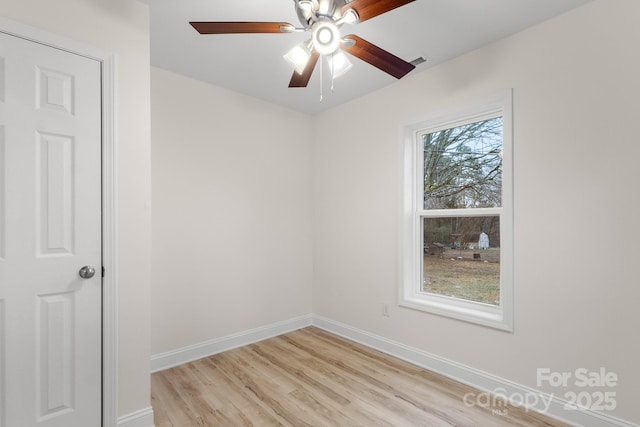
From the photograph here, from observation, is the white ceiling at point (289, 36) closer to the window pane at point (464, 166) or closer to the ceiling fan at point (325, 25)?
the ceiling fan at point (325, 25)

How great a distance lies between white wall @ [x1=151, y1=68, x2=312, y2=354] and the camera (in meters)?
2.74

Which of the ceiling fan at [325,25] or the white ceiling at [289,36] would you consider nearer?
the ceiling fan at [325,25]

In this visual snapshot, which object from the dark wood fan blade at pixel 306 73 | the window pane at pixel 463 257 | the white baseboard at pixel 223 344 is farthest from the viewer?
the white baseboard at pixel 223 344

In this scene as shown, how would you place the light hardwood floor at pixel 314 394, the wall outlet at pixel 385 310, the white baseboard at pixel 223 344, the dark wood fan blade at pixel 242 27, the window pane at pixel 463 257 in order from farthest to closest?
the wall outlet at pixel 385 310 < the white baseboard at pixel 223 344 < the window pane at pixel 463 257 < the light hardwood floor at pixel 314 394 < the dark wood fan blade at pixel 242 27

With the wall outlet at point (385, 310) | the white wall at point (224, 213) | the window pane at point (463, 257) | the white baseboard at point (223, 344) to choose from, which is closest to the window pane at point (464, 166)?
the window pane at point (463, 257)

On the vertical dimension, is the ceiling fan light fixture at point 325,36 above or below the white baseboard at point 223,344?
above

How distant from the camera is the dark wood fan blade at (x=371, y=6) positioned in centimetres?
135

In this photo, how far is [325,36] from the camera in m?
1.51

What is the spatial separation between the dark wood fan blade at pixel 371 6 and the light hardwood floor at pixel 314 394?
7.45 ft

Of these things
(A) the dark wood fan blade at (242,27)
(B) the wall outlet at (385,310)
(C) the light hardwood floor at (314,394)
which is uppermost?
(A) the dark wood fan blade at (242,27)

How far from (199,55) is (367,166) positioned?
178cm

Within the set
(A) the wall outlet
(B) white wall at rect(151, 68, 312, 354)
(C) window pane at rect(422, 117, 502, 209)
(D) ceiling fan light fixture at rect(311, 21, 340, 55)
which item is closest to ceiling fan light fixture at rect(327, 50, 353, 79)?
(D) ceiling fan light fixture at rect(311, 21, 340, 55)

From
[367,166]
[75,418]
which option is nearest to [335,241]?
[367,166]

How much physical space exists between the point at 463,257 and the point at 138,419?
2545mm
